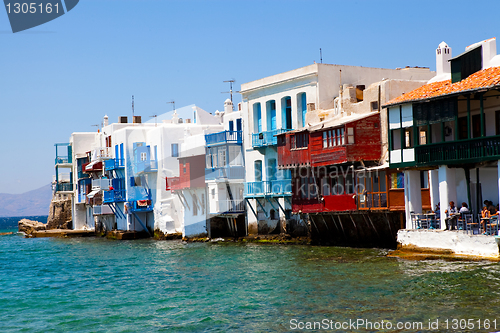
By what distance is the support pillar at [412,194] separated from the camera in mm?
29688

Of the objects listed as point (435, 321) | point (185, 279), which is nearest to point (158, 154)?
point (185, 279)

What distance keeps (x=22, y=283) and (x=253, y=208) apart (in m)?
18.1

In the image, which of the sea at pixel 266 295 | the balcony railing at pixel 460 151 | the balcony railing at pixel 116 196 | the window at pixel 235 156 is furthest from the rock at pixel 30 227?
the balcony railing at pixel 460 151

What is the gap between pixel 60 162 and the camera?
79562 mm

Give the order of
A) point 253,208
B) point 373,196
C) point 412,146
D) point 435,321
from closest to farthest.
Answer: point 435,321
point 412,146
point 373,196
point 253,208

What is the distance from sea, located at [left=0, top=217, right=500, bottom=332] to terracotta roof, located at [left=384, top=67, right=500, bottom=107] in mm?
6884

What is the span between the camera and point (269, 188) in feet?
142

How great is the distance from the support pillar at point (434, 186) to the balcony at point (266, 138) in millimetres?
13804

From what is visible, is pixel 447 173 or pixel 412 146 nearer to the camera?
pixel 447 173

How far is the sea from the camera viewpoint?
17453 millimetres

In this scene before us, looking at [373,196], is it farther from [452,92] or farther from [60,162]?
[60,162]

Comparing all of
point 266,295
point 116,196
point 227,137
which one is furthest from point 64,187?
point 266,295

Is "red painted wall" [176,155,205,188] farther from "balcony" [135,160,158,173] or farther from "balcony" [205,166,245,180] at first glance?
"balcony" [135,160,158,173]

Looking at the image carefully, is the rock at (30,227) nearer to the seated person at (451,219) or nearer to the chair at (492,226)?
the seated person at (451,219)
